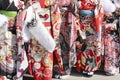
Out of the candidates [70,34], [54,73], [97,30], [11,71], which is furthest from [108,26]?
[11,71]

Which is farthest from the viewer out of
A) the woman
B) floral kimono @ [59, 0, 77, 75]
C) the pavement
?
the pavement

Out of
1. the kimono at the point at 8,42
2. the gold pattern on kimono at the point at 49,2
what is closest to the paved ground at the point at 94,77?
the kimono at the point at 8,42

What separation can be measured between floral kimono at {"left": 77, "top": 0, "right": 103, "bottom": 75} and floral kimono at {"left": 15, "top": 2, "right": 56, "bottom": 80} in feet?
2.33

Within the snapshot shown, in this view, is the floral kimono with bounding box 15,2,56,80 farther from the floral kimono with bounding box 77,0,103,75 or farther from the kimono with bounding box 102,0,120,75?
the kimono with bounding box 102,0,120,75

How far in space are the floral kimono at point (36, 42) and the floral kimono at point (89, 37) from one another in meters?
0.71

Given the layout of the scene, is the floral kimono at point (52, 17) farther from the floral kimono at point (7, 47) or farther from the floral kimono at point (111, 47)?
the floral kimono at point (111, 47)

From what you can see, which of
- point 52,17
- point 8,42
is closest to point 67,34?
point 52,17

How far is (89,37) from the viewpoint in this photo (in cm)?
591

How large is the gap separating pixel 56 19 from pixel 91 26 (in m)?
0.66

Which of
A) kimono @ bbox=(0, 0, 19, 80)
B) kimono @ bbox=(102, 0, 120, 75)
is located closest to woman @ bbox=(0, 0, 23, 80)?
kimono @ bbox=(0, 0, 19, 80)

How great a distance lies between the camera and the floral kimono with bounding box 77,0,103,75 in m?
5.78

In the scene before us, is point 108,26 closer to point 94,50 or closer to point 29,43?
point 94,50

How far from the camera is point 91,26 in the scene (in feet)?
19.2

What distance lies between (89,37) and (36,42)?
1.00 meters
